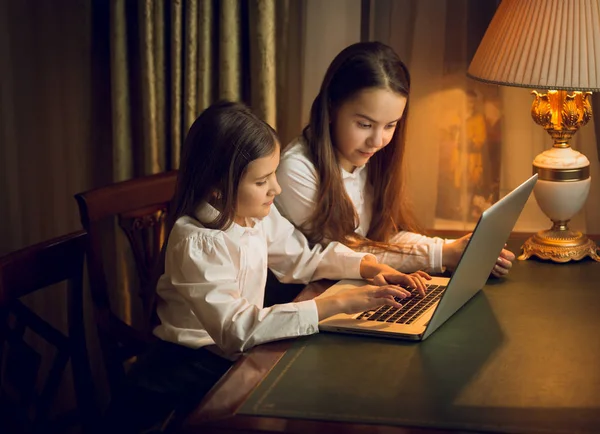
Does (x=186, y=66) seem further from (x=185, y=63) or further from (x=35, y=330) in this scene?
(x=35, y=330)

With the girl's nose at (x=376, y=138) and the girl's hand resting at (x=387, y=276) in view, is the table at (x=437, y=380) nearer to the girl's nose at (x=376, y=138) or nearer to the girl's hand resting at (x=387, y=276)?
the girl's hand resting at (x=387, y=276)

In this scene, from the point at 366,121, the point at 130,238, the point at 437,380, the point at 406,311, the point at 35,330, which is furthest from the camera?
the point at 130,238

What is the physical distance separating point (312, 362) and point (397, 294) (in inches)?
8.2

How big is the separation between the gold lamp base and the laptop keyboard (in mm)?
345

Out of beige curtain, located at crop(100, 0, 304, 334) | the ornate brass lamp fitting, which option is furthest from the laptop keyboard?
beige curtain, located at crop(100, 0, 304, 334)

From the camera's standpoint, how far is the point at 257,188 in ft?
5.16

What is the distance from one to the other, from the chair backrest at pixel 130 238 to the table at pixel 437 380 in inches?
24.9

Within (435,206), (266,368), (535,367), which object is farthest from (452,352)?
(435,206)


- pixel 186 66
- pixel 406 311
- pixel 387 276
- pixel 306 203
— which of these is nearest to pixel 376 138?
pixel 306 203

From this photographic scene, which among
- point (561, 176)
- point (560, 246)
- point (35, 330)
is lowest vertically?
point (35, 330)

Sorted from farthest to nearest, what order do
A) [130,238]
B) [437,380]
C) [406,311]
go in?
1. [130,238]
2. [406,311]
3. [437,380]

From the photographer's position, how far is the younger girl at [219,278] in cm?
146

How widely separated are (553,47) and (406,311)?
65 cm

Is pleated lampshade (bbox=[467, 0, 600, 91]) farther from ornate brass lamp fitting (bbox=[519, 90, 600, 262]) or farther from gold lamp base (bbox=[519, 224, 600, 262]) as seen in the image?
gold lamp base (bbox=[519, 224, 600, 262])
